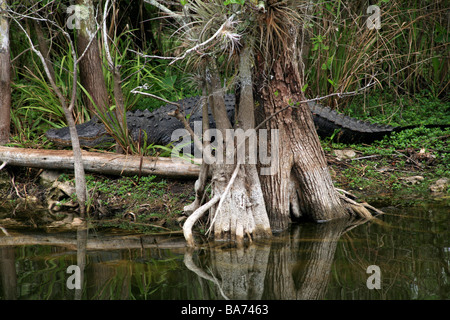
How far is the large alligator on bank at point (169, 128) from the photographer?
5.46m

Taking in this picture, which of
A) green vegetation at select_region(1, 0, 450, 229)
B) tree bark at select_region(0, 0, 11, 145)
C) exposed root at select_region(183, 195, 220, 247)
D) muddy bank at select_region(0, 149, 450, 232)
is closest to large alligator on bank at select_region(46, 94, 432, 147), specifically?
green vegetation at select_region(1, 0, 450, 229)

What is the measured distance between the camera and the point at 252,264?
127 inches

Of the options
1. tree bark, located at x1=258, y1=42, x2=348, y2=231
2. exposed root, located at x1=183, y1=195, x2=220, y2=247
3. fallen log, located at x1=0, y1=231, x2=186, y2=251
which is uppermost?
tree bark, located at x1=258, y1=42, x2=348, y2=231

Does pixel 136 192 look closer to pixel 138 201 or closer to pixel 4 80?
pixel 138 201

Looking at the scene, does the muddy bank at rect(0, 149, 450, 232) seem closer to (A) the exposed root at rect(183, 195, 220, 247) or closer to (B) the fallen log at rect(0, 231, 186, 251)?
(B) the fallen log at rect(0, 231, 186, 251)

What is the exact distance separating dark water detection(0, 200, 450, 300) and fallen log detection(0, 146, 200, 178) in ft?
3.47

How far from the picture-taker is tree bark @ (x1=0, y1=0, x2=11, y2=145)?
5280 millimetres

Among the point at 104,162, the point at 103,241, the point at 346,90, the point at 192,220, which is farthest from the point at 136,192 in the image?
the point at 346,90

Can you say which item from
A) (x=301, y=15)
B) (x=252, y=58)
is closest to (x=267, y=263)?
(x=252, y=58)

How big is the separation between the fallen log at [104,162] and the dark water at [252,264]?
1058mm

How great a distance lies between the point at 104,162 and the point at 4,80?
167cm

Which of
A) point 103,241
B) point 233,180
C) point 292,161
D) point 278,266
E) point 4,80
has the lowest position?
point 278,266

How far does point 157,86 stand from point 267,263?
13.7ft

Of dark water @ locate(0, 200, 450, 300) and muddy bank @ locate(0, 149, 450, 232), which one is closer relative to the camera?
dark water @ locate(0, 200, 450, 300)
